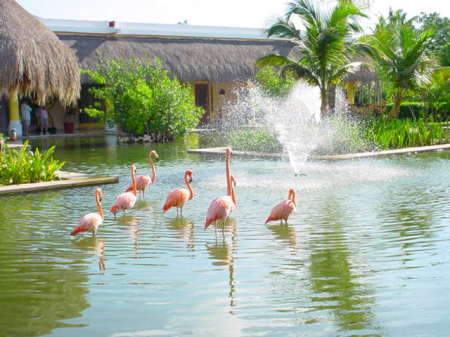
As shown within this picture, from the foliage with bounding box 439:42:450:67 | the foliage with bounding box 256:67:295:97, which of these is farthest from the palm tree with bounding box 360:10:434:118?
the foliage with bounding box 439:42:450:67

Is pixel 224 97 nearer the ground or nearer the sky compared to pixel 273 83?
nearer the ground

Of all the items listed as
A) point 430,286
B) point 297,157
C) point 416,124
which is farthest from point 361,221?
point 416,124

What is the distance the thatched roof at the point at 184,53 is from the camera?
106 ft

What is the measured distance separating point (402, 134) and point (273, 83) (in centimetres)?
1276

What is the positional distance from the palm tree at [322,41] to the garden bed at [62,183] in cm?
861

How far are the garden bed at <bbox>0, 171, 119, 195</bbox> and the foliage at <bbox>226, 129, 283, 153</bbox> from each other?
6454mm

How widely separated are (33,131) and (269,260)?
26.5 metres

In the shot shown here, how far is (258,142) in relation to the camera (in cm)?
2008

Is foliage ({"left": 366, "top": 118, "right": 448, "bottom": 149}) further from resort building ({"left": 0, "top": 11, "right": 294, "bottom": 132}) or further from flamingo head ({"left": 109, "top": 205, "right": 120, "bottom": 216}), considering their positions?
resort building ({"left": 0, "top": 11, "right": 294, "bottom": 132})

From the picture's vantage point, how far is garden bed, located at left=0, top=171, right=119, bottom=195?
12.7 m

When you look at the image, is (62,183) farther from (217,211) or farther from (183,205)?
(217,211)

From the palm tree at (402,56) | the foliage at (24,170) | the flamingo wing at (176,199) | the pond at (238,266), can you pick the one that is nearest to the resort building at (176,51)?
the palm tree at (402,56)

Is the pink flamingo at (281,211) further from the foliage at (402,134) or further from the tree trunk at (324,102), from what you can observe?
the tree trunk at (324,102)

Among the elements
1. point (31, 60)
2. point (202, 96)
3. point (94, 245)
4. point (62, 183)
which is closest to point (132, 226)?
point (94, 245)
